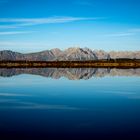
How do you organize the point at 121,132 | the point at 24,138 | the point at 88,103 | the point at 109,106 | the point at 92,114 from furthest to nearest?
the point at 88,103 → the point at 109,106 → the point at 92,114 → the point at 121,132 → the point at 24,138

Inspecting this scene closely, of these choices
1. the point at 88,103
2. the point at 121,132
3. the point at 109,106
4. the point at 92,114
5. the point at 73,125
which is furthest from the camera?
the point at 88,103

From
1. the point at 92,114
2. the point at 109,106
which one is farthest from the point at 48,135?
the point at 109,106

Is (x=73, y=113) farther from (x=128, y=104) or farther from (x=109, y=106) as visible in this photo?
(x=128, y=104)

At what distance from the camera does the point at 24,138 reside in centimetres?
1493

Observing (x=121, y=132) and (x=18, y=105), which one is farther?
(x=18, y=105)

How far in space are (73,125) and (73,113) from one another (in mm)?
3862

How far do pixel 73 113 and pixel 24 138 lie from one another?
271 inches

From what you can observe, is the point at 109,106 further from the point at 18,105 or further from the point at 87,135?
the point at 87,135

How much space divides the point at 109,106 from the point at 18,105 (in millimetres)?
6573

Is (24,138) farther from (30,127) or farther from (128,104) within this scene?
(128,104)

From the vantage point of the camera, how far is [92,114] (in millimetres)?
21000

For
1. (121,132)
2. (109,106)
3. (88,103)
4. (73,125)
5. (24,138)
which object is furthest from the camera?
(88,103)

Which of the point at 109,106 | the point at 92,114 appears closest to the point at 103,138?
the point at 92,114

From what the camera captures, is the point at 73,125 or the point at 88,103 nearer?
the point at 73,125
